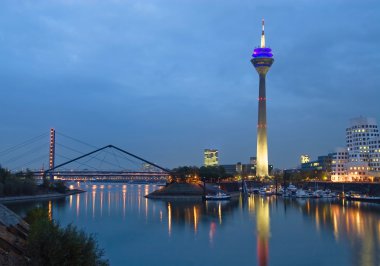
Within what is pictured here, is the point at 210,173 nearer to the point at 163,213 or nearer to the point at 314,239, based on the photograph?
the point at 163,213

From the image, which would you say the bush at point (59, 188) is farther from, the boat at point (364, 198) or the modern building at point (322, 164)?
the modern building at point (322, 164)

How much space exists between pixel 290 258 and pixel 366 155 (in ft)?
174

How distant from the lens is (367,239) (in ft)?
68.8

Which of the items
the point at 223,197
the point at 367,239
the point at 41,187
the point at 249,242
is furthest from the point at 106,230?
the point at 41,187

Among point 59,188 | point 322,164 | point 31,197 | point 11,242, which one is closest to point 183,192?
point 31,197

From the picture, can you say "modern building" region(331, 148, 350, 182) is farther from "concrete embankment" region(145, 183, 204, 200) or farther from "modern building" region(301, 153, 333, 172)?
"concrete embankment" region(145, 183, 204, 200)

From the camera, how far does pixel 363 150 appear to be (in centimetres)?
6650

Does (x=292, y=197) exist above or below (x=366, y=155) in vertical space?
below

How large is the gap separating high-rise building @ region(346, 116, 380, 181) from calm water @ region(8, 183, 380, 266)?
1156 inches

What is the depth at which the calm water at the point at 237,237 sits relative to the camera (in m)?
17.4

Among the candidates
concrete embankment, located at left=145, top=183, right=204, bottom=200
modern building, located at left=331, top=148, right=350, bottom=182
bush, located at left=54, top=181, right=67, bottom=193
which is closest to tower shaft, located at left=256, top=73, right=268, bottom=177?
modern building, located at left=331, top=148, right=350, bottom=182

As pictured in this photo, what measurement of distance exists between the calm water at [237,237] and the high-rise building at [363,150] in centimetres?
2936

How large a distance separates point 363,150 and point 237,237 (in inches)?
1955

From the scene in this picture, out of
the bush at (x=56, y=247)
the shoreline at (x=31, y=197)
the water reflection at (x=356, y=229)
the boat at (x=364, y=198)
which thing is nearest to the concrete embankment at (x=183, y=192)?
the shoreline at (x=31, y=197)
